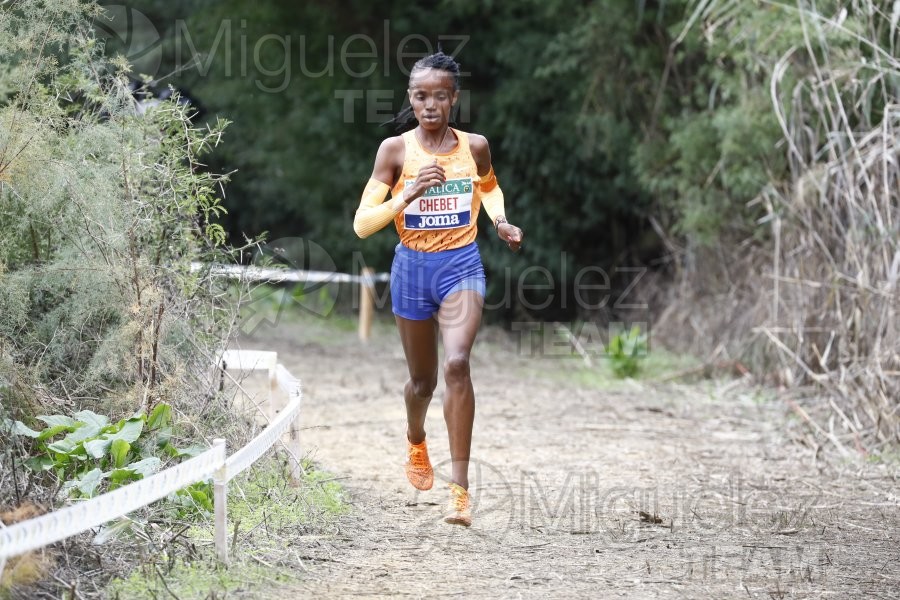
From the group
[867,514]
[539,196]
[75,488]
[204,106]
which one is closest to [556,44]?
[539,196]

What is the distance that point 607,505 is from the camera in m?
6.15

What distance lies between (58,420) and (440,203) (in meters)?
1.91

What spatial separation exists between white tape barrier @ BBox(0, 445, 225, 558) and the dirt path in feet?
1.90

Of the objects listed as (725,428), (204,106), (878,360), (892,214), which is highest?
(204,106)

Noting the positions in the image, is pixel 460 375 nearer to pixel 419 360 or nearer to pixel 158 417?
pixel 419 360

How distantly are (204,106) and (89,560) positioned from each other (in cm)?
1388

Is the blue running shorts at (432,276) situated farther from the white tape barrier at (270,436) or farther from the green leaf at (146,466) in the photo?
the green leaf at (146,466)

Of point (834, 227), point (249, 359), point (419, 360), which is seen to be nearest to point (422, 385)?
point (419, 360)

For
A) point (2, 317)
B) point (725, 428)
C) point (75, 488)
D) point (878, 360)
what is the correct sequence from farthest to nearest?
point (725, 428) → point (878, 360) → point (2, 317) → point (75, 488)

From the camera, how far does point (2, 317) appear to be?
5520 millimetres

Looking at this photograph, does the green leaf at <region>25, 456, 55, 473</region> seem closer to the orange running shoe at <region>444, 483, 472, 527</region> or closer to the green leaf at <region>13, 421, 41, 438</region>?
the green leaf at <region>13, 421, 41, 438</region>

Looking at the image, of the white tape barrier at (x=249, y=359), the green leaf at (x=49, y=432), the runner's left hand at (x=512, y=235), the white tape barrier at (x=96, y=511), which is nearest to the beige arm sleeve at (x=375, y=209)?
the runner's left hand at (x=512, y=235)

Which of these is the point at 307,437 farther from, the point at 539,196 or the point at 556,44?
the point at 539,196

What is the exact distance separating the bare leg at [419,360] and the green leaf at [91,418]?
1.41 metres
